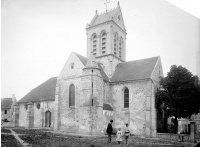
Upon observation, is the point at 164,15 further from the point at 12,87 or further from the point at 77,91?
the point at 12,87

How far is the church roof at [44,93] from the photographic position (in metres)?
22.2

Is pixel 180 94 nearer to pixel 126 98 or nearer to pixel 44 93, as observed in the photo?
pixel 126 98

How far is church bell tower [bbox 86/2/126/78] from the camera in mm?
21531

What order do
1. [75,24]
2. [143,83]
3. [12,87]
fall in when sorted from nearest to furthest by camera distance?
1. [12,87]
2. [75,24]
3. [143,83]

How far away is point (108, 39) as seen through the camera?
21.7 metres

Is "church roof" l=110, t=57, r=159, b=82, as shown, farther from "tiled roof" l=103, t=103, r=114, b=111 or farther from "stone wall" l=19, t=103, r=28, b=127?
"stone wall" l=19, t=103, r=28, b=127

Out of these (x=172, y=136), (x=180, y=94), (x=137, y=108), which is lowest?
(x=172, y=136)

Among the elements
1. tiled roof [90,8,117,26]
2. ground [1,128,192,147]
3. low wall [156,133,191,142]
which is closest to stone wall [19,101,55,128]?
ground [1,128,192,147]

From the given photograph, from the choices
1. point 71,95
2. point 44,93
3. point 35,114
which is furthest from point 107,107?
point 35,114

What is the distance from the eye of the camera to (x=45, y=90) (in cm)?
2344

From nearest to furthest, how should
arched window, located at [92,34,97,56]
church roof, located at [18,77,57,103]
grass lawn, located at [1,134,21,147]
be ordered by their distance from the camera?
grass lawn, located at [1,134,21,147], church roof, located at [18,77,57,103], arched window, located at [92,34,97,56]

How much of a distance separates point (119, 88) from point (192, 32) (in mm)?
7431

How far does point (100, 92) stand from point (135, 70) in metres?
4.35

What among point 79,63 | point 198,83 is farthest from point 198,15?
point 79,63
